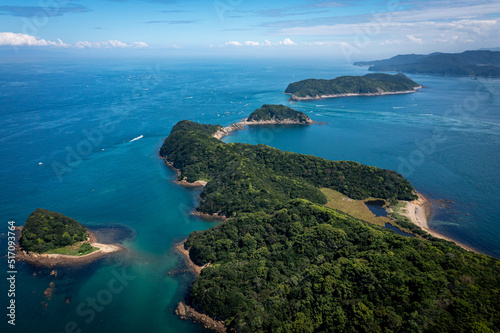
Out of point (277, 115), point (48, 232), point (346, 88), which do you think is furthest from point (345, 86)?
point (48, 232)

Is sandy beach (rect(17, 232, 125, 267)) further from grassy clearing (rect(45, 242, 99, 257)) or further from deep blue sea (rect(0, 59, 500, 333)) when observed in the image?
deep blue sea (rect(0, 59, 500, 333))

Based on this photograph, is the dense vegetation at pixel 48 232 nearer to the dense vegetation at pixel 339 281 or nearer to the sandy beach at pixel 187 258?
the sandy beach at pixel 187 258

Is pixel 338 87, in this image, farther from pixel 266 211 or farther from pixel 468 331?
pixel 468 331

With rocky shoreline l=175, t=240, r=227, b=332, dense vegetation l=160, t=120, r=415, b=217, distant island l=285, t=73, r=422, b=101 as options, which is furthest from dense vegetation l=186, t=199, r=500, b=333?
distant island l=285, t=73, r=422, b=101

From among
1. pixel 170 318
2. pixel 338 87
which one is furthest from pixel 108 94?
pixel 170 318

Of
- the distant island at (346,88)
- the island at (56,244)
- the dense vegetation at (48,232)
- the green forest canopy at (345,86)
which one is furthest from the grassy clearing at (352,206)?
the green forest canopy at (345,86)

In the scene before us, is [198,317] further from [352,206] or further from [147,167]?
[147,167]

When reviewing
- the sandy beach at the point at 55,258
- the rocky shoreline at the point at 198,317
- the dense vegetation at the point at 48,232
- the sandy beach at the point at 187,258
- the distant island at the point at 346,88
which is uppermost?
the distant island at the point at 346,88
